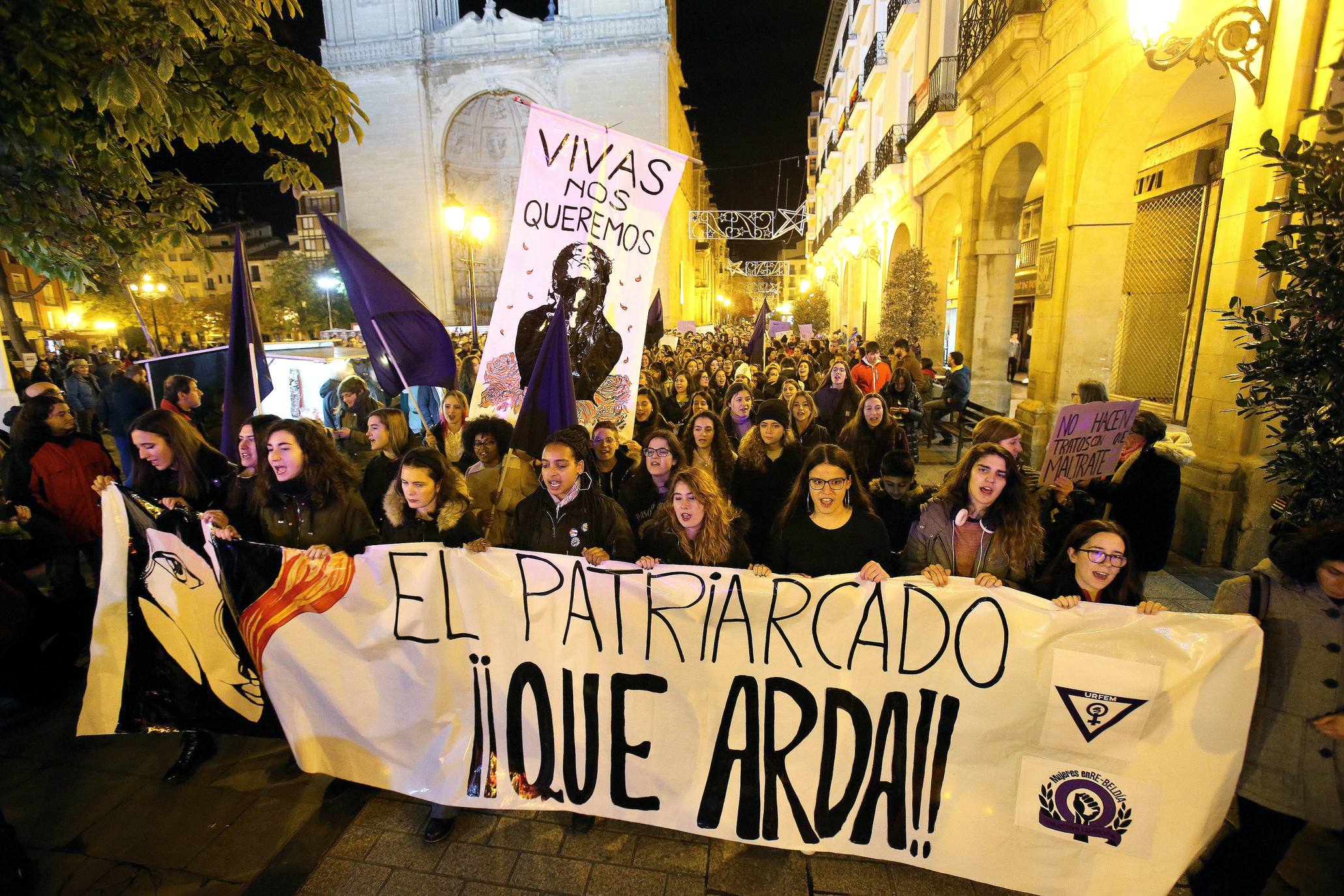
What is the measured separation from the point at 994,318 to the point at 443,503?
1088 centimetres

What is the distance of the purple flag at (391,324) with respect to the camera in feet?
13.9

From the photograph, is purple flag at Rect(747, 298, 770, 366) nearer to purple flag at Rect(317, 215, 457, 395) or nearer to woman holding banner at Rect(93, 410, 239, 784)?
purple flag at Rect(317, 215, 457, 395)

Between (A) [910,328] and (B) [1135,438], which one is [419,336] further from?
(A) [910,328]

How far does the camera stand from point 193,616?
3.26 metres

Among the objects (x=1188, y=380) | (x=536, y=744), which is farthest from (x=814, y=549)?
(x=1188, y=380)

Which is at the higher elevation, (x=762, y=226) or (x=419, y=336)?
(x=762, y=226)

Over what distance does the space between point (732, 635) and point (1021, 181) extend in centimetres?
1107

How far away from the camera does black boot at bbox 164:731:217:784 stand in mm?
3318

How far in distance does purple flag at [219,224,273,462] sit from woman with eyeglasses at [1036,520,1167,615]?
504 cm

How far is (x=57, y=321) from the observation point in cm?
5803

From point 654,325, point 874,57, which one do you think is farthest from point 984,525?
point 874,57

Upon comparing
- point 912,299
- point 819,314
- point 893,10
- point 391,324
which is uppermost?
point 893,10

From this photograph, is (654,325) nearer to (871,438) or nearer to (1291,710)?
(871,438)

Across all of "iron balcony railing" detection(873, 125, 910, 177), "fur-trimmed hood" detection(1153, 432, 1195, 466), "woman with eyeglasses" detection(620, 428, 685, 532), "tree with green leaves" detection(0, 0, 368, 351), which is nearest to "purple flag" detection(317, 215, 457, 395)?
"tree with green leaves" detection(0, 0, 368, 351)
